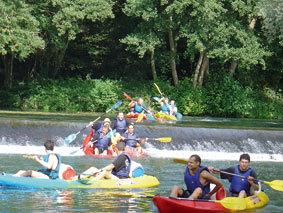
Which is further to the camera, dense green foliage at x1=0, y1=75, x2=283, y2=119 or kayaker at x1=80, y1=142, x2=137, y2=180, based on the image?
dense green foliage at x1=0, y1=75, x2=283, y2=119

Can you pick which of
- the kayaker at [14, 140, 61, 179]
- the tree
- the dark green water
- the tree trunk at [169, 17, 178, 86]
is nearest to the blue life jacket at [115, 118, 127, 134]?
the dark green water

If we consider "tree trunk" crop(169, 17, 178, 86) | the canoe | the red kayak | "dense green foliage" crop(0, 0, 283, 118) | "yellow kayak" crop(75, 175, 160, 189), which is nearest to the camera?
the red kayak

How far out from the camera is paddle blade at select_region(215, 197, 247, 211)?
11938 millimetres

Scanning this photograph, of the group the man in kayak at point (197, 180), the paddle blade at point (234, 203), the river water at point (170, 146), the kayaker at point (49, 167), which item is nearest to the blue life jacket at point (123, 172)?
the kayaker at point (49, 167)

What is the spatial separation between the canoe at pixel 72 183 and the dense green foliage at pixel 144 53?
50.7ft

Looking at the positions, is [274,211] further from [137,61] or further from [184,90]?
[137,61]

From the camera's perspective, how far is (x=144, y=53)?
3756 cm

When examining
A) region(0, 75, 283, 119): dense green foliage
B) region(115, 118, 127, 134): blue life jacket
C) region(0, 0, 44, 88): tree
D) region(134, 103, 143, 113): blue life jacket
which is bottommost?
region(115, 118, 127, 134): blue life jacket

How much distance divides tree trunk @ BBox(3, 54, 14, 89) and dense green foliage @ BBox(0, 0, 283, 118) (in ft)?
0.18

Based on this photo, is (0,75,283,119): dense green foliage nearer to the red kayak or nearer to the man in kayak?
the man in kayak

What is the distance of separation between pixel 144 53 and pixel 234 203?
25846 mm

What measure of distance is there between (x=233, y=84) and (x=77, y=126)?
16048mm

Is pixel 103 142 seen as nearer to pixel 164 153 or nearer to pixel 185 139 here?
pixel 164 153

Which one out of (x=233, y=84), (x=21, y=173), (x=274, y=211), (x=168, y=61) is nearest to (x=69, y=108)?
(x=168, y=61)
